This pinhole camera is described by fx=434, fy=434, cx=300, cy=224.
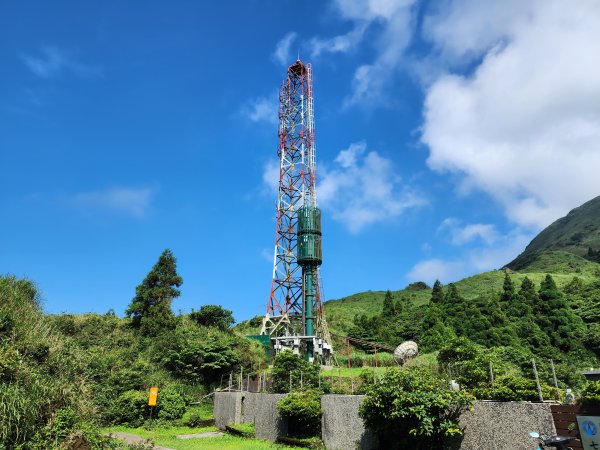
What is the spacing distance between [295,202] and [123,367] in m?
19.8

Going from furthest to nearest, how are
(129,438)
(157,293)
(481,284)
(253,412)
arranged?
(481,284) → (157,293) → (253,412) → (129,438)

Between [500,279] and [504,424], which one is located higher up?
[500,279]

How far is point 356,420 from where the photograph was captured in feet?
48.1

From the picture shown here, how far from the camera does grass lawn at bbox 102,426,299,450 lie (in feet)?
57.0

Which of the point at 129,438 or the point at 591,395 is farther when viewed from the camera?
the point at 129,438

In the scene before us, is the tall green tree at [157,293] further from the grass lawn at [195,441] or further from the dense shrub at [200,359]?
the grass lawn at [195,441]

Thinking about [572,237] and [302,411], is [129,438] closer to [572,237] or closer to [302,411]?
[302,411]

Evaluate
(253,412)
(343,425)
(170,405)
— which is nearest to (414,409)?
(343,425)

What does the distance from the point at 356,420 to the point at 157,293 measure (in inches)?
989

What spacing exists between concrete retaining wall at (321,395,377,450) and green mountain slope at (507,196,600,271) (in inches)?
3370

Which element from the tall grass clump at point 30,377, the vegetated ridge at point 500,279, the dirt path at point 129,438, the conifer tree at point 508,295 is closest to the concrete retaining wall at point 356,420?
the dirt path at point 129,438

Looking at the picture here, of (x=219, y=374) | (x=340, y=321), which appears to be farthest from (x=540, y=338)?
(x=219, y=374)

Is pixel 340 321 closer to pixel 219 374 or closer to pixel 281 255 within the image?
pixel 281 255

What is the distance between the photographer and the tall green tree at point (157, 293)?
35.4 m
